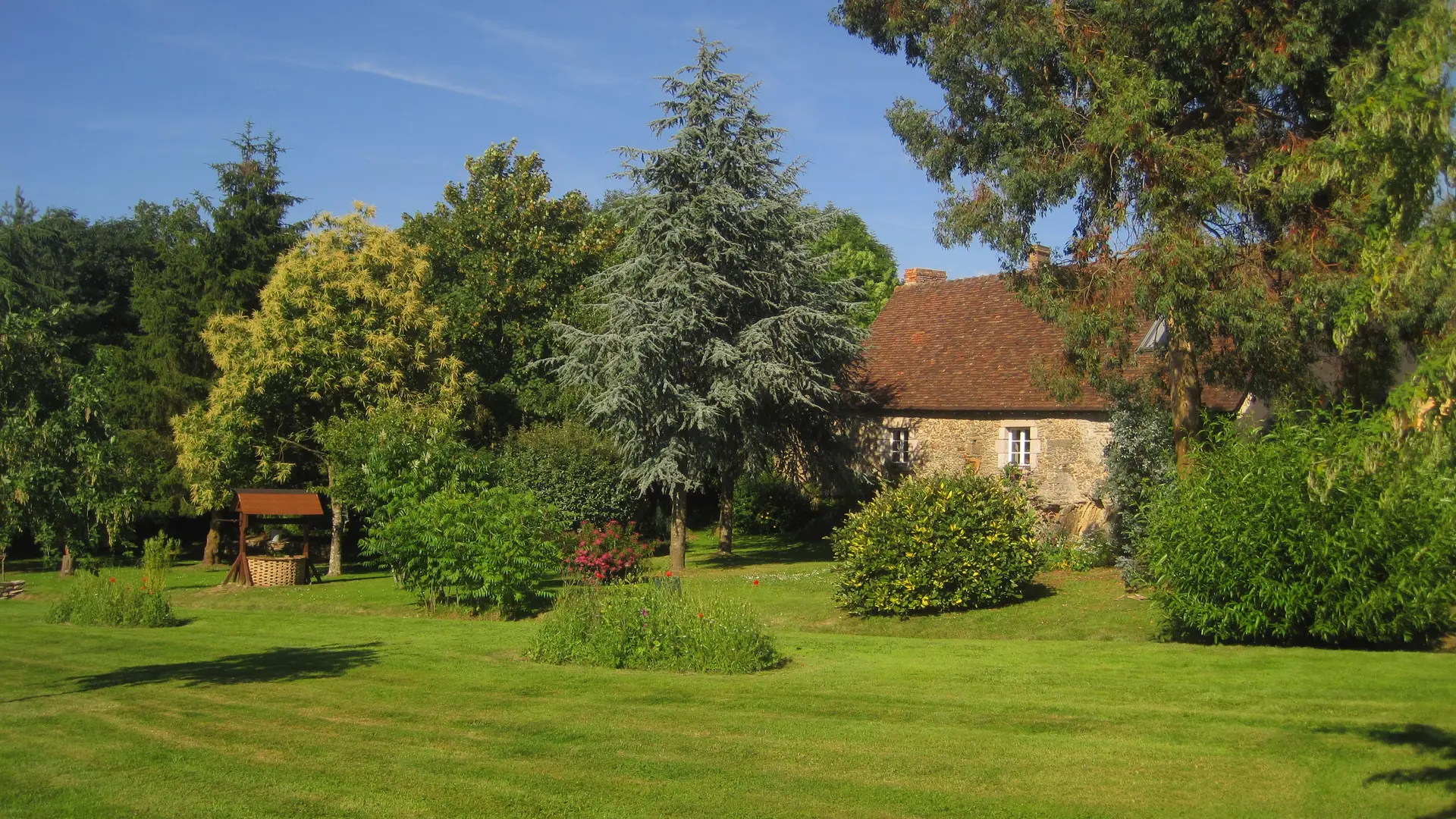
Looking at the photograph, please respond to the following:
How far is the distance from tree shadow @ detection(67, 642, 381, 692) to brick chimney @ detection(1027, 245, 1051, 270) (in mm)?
12705

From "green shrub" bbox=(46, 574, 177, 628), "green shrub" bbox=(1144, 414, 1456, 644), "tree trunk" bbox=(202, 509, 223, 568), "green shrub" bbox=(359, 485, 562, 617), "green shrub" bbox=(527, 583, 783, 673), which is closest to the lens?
"green shrub" bbox=(1144, 414, 1456, 644)

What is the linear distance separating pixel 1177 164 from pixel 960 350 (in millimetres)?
14308

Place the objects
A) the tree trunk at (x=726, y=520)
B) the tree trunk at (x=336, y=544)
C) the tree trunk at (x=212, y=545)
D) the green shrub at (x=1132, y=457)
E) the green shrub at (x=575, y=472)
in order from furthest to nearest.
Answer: the tree trunk at (x=212, y=545), the tree trunk at (x=726, y=520), the tree trunk at (x=336, y=544), the green shrub at (x=575, y=472), the green shrub at (x=1132, y=457)

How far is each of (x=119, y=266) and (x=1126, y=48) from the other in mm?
38613

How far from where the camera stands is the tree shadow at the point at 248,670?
1214cm

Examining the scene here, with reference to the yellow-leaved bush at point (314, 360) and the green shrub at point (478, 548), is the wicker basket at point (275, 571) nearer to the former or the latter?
the yellow-leaved bush at point (314, 360)

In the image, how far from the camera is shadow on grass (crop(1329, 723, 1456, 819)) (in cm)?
743

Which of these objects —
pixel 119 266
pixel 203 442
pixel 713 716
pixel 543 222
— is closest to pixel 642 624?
pixel 713 716

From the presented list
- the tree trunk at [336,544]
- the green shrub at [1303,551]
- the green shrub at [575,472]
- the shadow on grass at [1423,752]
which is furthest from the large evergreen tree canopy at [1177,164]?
the tree trunk at [336,544]

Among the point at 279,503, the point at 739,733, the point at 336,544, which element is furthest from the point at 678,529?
the point at 739,733

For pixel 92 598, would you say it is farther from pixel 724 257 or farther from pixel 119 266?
pixel 119 266

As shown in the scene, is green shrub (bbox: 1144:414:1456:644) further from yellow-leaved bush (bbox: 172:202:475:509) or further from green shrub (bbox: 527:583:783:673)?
yellow-leaved bush (bbox: 172:202:475:509)

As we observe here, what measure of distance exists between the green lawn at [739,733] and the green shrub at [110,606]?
310 cm

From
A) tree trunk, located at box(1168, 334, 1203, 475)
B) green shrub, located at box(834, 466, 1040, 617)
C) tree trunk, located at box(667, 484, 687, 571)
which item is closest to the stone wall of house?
tree trunk, located at box(1168, 334, 1203, 475)
